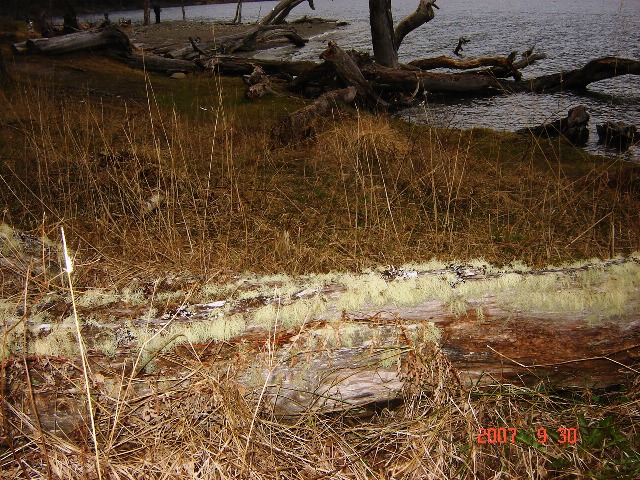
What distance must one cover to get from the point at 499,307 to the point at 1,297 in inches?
86.8

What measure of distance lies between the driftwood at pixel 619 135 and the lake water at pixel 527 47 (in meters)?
0.17

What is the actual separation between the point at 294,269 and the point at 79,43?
11.3 metres

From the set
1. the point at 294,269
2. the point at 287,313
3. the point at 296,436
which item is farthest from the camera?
the point at 294,269

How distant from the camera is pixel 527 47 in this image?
14.0 m

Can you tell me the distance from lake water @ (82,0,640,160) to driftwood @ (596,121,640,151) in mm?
173

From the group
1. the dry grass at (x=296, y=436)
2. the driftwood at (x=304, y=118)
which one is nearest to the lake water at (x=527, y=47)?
the driftwood at (x=304, y=118)

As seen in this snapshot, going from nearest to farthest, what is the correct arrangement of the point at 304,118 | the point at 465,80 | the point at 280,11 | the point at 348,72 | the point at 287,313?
1. the point at 287,313
2. the point at 304,118
3. the point at 348,72
4. the point at 465,80
5. the point at 280,11

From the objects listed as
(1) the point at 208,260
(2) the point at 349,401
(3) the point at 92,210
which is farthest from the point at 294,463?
(3) the point at 92,210

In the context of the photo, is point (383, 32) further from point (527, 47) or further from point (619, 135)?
point (527, 47)

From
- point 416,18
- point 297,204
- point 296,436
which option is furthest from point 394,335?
point 416,18

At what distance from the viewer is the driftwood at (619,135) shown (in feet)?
20.9

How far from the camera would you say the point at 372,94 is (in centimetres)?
894

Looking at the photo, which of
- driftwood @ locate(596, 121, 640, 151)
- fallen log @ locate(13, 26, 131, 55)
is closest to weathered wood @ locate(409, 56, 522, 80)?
driftwood @ locate(596, 121, 640, 151)

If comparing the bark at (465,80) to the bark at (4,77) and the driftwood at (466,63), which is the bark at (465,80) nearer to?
the driftwood at (466,63)
